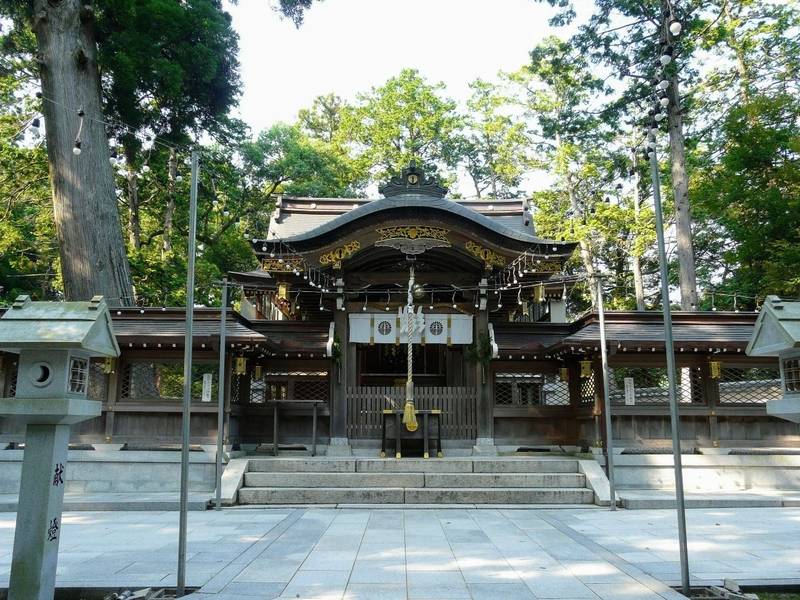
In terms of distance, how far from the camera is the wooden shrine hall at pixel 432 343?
10797 millimetres

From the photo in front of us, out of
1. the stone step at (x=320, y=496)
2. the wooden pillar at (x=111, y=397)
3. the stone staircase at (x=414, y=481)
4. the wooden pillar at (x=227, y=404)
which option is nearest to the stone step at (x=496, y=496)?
the stone staircase at (x=414, y=481)

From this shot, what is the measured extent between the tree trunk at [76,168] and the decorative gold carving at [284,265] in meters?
3.43

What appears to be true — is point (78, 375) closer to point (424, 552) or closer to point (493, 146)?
point (424, 552)

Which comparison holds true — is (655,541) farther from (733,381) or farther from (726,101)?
(726,101)

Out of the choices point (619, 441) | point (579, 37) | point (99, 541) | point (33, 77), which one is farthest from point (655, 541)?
point (33, 77)

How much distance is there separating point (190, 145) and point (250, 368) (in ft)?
27.3

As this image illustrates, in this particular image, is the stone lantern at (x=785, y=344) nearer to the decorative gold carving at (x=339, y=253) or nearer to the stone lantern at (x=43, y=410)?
the stone lantern at (x=43, y=410)

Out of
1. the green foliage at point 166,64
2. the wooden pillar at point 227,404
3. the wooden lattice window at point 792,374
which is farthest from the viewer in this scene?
the green foliage at point 166,64

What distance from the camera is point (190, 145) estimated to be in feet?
55.5

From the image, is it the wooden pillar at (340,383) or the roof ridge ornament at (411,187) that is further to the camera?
the roof ridge ornament at (411,187)

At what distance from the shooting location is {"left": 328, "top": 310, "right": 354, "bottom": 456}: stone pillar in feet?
37.6

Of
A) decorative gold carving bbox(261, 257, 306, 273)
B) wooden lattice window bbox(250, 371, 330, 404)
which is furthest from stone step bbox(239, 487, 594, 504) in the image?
decorative gold carving bbox(261, 257, 306, 273)

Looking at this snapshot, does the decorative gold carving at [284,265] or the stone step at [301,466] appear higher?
the decorative gold carving at [284,265]

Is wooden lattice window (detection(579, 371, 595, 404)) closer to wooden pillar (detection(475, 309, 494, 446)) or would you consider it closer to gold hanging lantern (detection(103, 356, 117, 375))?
wooden pillar (detection(475, 309, 494, 446))
